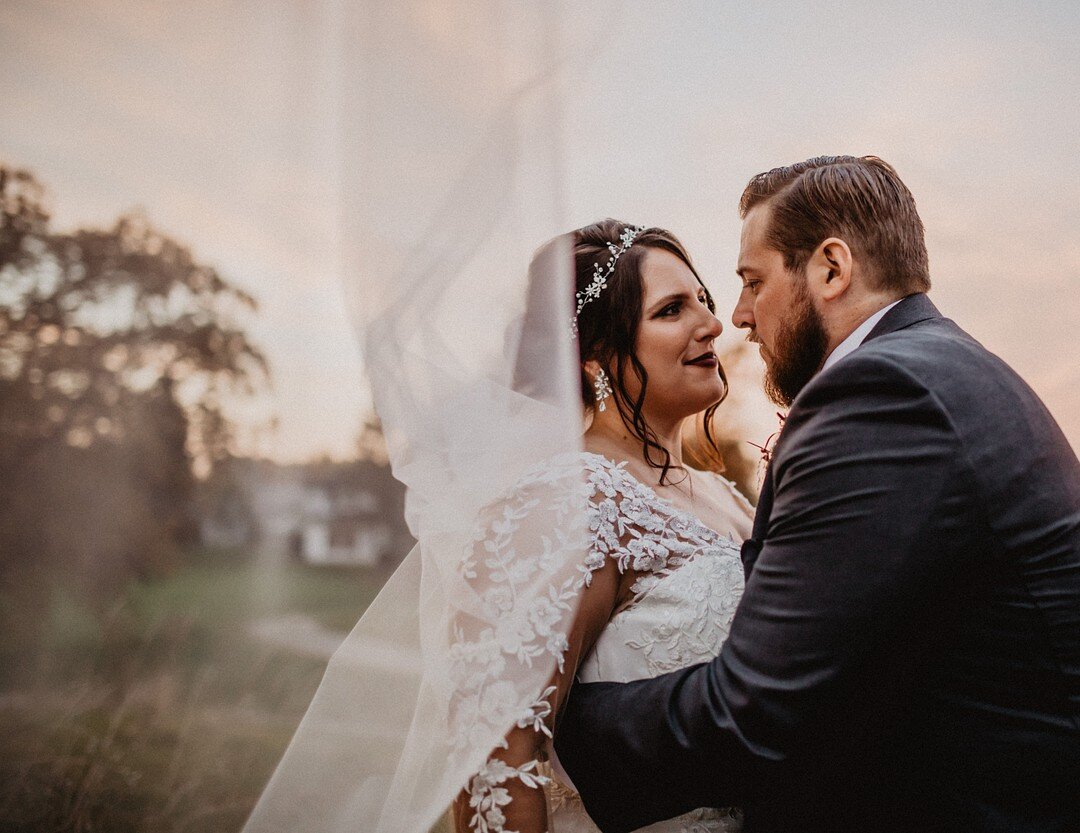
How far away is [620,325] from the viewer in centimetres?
251

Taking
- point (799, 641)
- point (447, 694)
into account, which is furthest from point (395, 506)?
point (799, 641)

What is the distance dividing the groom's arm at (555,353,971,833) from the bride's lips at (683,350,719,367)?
101cm

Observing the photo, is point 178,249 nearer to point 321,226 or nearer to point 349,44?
point 321,226

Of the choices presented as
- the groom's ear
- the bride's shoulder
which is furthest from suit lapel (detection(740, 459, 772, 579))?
the bride's shoulder

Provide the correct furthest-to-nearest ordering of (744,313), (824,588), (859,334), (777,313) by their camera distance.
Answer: (744,313), (777,313), (859,334), (824,588)

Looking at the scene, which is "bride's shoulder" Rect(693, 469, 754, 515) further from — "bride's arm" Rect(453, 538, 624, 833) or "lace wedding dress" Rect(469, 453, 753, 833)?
"bride's arm" Rect(453, 538, 624, 833)

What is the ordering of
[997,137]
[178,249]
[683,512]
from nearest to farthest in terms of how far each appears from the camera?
[683,512] < [178,249] < [997,137]

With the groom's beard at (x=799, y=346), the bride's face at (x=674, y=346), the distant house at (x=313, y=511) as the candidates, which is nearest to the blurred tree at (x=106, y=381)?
the distant house at (x=313, y=511)

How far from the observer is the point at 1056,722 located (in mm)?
1336

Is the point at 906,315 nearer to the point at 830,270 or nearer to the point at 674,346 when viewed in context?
the point at 830,270

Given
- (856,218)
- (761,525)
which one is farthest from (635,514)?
(856,218)

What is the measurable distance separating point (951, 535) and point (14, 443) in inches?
120

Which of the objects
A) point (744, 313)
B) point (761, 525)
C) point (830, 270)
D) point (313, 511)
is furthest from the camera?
point (313, 511)

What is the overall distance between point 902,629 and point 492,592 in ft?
2.90
